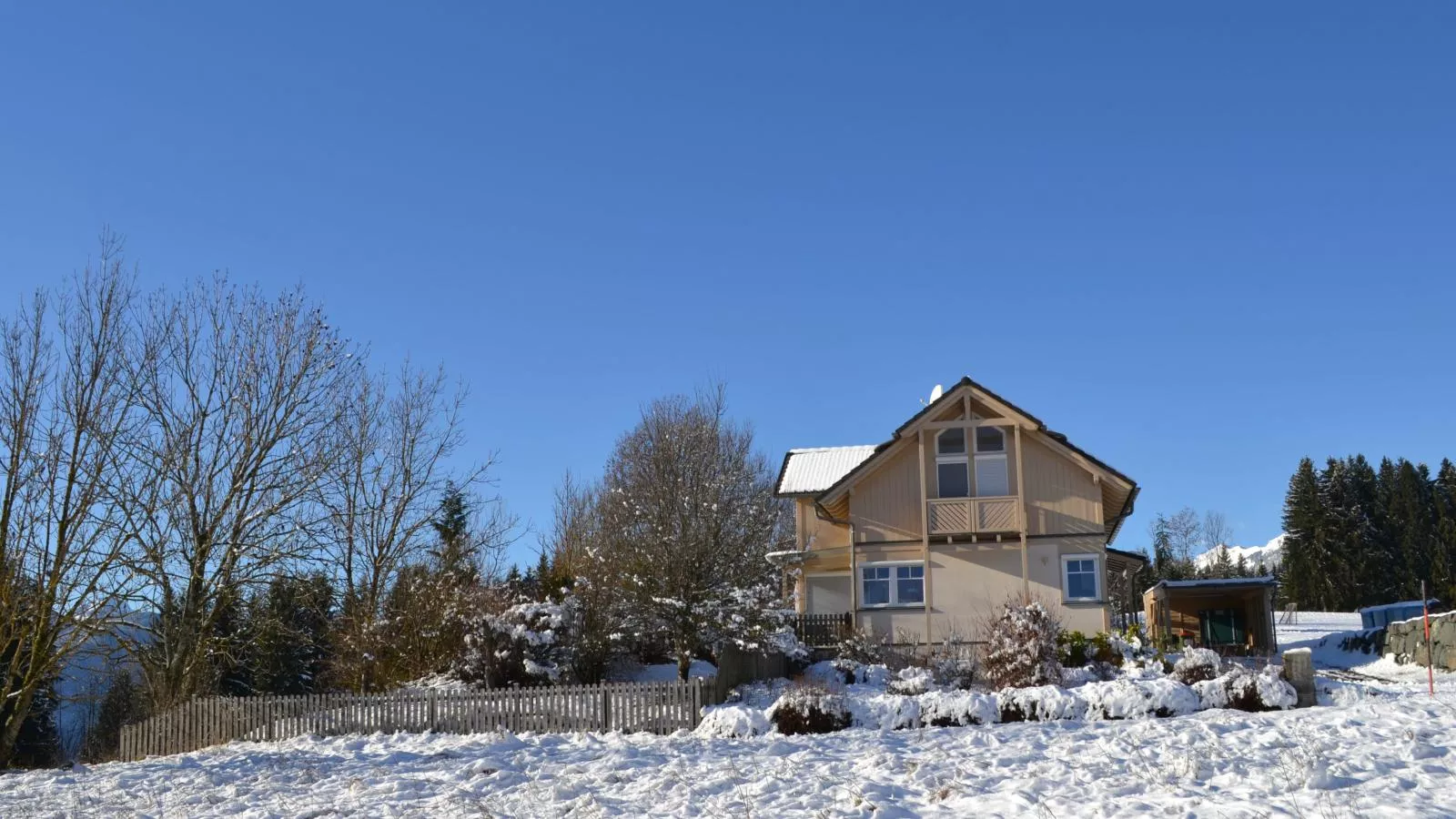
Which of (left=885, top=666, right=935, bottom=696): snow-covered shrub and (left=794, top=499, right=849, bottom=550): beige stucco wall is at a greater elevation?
(left=794, top=499, right=849, bottom=550): beige stucco wall

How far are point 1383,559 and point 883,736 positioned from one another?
200ft

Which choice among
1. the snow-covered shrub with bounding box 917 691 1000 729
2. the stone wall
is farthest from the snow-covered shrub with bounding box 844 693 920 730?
the stone wall

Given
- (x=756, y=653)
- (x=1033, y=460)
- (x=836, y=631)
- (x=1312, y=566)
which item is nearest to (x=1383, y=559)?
(x=1312, y=566)

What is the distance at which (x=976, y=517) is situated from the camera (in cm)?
3039

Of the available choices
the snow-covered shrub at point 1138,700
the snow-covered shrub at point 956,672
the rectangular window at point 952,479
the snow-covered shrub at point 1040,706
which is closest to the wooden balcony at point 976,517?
the rectangular window at point 952,479

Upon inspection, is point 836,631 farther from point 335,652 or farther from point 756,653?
point 335,652

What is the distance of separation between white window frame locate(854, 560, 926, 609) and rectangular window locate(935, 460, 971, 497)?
82.7 inches

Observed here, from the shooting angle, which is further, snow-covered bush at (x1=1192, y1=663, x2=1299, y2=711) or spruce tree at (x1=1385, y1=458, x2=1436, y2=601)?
spruce tree at (x1=1385, y1=458, x2=1436, y2=601)

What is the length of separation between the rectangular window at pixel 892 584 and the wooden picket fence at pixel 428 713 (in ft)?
42.3

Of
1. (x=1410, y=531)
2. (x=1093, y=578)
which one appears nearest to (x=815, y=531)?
(x=1093, y=578)

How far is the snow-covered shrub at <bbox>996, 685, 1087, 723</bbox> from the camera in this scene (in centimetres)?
1647

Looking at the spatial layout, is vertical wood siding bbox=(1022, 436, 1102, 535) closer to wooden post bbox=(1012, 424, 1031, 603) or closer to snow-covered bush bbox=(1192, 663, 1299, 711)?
wooden post bbox=(1012, 424, 1031, 603)

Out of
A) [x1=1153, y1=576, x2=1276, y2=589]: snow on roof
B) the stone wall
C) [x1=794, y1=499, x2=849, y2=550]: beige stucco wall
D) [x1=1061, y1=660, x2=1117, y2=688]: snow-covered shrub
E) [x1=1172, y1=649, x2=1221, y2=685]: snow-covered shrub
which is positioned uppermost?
[x1=794, y1=499, x2=849, y2=550]: beige stucco wall

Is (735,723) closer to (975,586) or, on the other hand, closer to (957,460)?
(975,586)
